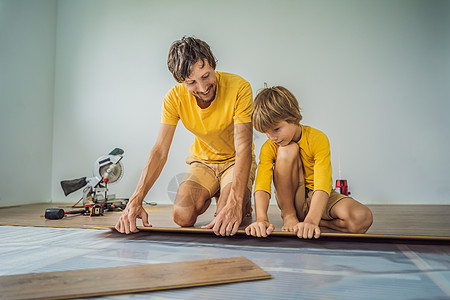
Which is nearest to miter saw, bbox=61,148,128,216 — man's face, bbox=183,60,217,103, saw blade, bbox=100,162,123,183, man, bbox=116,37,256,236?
saw blade, bbox=100,162,123,183

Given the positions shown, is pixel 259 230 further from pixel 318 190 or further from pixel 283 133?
pixel 283 133

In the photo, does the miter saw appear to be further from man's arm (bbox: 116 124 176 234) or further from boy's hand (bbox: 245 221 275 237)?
boy's hand (bbox: 245 221 275 237)

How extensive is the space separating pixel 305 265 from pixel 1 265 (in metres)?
0.97

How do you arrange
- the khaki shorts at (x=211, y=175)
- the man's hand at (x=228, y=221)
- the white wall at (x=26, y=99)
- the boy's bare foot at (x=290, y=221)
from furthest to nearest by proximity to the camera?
the white wall at (x=26, y=99)
the khaki shorts at (x=211, y=175)
the boy's bare foot at (x=290, y=221)
the man's hand at (x=228, y=221)

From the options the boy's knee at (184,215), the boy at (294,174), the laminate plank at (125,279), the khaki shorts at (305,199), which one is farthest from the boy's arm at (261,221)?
the boy's knee at (184,215)

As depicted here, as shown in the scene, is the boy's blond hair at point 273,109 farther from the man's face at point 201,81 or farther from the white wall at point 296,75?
the white wall at point 296,75

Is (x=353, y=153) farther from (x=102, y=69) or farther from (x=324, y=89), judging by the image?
(x=102, y=69)

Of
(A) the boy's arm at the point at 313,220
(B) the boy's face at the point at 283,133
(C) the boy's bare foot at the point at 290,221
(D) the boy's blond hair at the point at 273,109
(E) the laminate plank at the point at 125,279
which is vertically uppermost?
(D) the boy's blond hair at the point at 273,109

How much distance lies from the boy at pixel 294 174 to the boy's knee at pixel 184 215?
18.3 inches

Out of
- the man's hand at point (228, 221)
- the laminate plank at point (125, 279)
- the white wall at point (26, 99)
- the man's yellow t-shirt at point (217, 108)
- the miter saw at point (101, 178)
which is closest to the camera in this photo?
the laminate plank at point (125, 279)

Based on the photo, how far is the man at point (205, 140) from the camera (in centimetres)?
149

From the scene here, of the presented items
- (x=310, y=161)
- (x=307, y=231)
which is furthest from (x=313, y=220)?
(x=310, y=161)

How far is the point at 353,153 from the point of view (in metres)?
3.73

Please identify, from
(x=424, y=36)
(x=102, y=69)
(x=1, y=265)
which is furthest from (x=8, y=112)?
(x=424, y=36)
